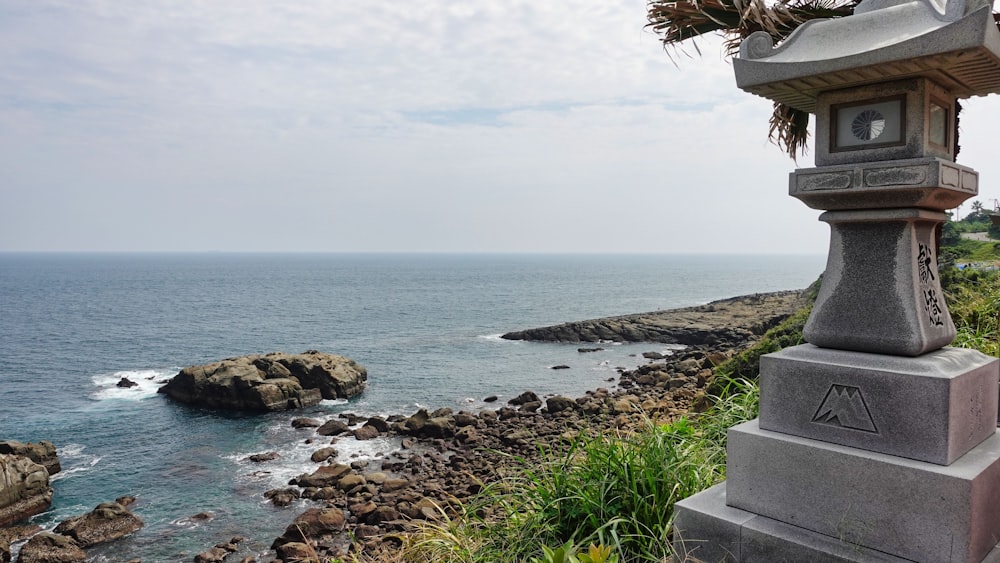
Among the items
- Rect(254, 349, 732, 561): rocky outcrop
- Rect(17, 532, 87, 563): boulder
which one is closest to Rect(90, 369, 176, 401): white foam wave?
Rect(254, 349, 732, 561): rocky outcrop

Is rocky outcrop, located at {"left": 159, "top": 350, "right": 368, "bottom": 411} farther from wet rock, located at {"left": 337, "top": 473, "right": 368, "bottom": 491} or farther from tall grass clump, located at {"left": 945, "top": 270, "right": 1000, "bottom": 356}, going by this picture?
tall grass clump, located at {"left": 945, "top": 270, "right": 1000, "bottom": 356}

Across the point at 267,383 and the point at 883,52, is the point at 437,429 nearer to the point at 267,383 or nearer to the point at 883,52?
the point at 267,383

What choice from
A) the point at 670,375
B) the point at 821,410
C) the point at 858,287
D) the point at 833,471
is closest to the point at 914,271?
the point at 858,287

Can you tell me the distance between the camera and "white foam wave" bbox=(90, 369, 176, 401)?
29203mm

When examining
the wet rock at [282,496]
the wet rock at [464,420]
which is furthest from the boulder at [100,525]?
the wet rock at [464,420]

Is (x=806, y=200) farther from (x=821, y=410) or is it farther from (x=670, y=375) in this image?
(x=670, y=375)

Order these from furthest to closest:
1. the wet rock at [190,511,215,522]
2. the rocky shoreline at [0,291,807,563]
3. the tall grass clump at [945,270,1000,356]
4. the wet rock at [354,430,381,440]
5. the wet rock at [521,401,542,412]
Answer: the wet rock at [521,401,542,412] → the wet rock at [354,430,381,440] → the wet rock at [190,511,215,522] → the rocky shoreline at [0,291,807,563] → the tall grass clump at [945,270,1000,356]

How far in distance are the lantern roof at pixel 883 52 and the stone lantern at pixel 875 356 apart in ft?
0.04

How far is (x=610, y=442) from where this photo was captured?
508cm

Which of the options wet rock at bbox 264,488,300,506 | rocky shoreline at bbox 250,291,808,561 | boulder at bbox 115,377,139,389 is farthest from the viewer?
boulder at bbox 115,377,139,389

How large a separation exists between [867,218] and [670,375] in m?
25.4

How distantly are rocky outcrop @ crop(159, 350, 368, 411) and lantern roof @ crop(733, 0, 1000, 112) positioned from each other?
24.6m

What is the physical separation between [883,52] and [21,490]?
20148mm

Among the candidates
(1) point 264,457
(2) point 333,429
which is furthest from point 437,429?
(1) point 264,457
